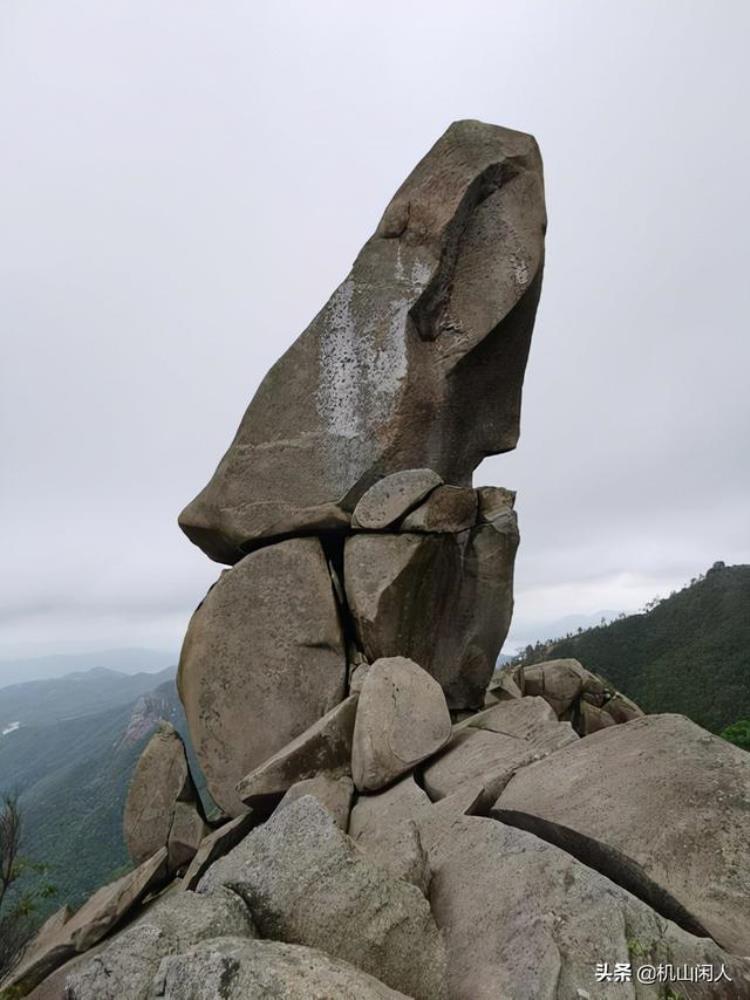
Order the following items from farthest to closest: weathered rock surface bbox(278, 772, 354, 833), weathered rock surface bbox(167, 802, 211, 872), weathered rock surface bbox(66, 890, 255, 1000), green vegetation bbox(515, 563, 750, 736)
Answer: green vegetation bbox(515, 563, 750, 736)
weathered rock surface bbox(167, 802, 211, 872)
weathered rock surface bbox(278, 772, 354, 833)
weathered rock surface bbox(66, 890, 255, 1000)

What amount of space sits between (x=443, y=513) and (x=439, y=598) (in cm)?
108

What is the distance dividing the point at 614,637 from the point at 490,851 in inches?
2019

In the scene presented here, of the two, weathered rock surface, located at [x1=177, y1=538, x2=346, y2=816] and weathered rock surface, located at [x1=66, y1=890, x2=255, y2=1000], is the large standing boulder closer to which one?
weathered rock surface, located at [x1=177, y1=538, x2=346, y2=816]

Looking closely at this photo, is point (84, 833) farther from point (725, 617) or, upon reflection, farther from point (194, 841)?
point (194, 841)

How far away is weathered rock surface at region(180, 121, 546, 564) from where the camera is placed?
8.38 m

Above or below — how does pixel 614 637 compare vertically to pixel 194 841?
below

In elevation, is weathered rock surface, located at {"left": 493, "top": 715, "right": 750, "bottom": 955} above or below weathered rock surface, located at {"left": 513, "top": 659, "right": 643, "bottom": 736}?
above

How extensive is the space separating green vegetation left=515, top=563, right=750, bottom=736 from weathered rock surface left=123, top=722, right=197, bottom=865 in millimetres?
29445

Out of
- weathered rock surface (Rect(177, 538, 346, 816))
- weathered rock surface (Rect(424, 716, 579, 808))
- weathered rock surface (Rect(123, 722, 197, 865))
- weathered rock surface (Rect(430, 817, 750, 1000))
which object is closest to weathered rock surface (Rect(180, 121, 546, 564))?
weathered rock surface (Rect(177, 538, 346, 816))

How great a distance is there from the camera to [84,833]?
6650 cm

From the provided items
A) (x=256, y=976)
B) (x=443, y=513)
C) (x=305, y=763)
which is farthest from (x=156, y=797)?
(x=256, y=976)

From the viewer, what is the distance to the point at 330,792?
5.68 m

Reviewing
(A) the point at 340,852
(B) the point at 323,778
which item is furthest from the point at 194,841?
(A) the point at 340,852

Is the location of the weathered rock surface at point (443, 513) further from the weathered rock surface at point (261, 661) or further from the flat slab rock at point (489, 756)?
the flat slab rock at point (489, 756)
